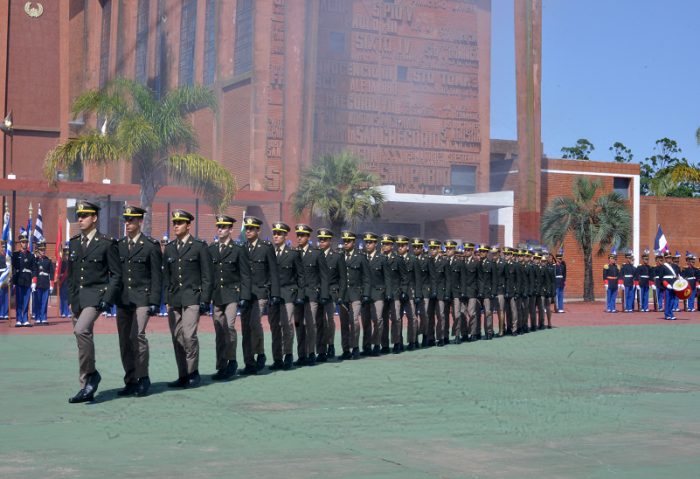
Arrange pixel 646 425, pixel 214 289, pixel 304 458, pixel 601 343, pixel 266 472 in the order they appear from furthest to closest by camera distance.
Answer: pixel 601 343 → pixel 214 289 → pixel 646 425 → pixel 304 458 → pixel 266 472

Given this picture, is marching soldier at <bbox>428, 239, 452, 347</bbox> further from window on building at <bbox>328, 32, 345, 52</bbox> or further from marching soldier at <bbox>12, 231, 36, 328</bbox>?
window on building at <bbox>328, 32, 345, 52</bbox>

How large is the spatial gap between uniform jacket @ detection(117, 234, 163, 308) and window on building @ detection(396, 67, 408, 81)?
108ft

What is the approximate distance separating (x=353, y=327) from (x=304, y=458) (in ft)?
22.9

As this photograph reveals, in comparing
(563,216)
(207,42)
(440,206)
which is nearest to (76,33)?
(207,42)

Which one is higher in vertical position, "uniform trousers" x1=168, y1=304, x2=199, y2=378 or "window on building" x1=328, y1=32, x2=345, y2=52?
"window on building" x1=328, y1=32, x2=345, y2=52

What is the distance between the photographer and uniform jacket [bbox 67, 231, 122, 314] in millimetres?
8750

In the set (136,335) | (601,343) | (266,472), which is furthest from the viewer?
(601,343)

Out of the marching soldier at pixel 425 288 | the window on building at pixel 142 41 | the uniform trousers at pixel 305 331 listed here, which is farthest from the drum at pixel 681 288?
the window on building at pixel 142 41

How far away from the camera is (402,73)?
41.3 m

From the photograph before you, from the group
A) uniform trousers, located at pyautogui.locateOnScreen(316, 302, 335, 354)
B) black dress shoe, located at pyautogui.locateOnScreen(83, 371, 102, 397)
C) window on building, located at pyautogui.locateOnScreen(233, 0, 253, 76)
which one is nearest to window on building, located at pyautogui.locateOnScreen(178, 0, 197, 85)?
window on building, located at pyautogui.locateOnScreen(233, 0, 253, 76)

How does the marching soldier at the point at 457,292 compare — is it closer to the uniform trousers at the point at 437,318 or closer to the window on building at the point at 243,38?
the uniform trousers at the point at 437,318

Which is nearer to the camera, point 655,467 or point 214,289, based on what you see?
point 655,467

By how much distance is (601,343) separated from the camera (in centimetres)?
1606

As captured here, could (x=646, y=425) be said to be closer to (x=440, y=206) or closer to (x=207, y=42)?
(x=440, y=206)
